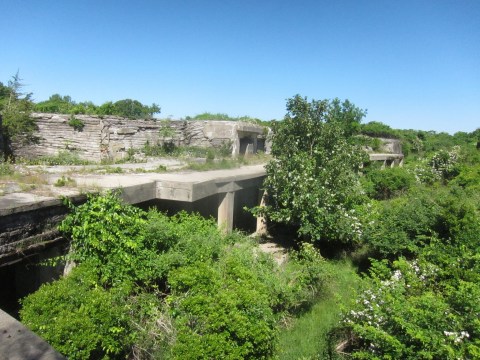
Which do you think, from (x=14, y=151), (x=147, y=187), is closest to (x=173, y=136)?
(x=14, y=151)

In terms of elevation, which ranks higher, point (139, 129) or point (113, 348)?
point (139, 129)

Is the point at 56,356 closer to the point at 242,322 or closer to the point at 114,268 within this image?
the point at 242,322

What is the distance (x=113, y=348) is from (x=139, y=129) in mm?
9671

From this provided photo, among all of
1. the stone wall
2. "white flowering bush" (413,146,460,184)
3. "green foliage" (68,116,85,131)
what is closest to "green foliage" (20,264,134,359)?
the stone wall

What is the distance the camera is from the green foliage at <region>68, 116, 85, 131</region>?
11.7 meters

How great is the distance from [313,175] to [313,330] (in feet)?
12.7

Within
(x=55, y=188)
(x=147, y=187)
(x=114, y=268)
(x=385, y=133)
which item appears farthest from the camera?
(x=385, y=133)

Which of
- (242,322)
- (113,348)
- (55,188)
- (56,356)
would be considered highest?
(55,188)

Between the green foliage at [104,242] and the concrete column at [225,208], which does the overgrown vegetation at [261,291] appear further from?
the concrete column at [225,208]

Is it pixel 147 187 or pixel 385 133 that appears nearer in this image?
pixel 147 187

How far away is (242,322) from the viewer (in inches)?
151

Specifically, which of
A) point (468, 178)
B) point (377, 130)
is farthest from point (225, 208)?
point (377, 130)

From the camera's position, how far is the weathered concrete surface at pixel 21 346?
2.22 metres

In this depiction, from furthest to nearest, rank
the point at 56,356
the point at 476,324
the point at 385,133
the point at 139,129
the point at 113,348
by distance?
the point at 385,133 → the point at 139,129 → the point at 476,324 → the point at 113,348 → the point at 56,356
